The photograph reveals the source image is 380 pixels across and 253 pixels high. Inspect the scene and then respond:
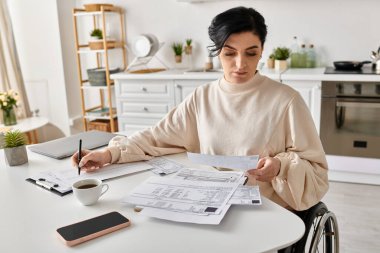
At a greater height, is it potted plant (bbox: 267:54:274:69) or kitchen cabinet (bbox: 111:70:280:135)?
potted plant (bbox: 267:54:274:69)

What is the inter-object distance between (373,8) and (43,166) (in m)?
2.86

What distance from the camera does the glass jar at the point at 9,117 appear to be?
139 inches

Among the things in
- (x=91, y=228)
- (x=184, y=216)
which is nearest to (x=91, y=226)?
(x=91, y=228)

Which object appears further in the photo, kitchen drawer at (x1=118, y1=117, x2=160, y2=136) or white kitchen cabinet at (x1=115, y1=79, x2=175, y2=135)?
kitchen drawer at (x1=118, y1=117, x2=160, y2=136)

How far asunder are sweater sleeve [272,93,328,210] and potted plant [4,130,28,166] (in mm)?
911

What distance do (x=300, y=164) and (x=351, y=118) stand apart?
1.97 meters

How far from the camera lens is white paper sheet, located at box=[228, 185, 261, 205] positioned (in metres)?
1.00

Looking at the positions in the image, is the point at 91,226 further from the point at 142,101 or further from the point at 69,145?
the point at 142,101

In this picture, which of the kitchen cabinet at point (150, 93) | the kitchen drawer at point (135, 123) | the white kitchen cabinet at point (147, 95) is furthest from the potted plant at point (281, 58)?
the kitchen drawer at point (135, 123)

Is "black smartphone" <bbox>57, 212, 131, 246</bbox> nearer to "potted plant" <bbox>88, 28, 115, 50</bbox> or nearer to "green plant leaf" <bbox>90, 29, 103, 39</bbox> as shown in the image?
"potted plant" <bbox>88, 28, 115, 50</bbox>

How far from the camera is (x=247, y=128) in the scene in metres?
1.33

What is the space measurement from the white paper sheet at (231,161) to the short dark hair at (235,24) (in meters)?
0.37

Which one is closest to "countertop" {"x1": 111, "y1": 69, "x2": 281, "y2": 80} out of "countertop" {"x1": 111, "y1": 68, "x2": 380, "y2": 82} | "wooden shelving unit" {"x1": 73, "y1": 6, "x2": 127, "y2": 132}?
"countertop" {"x1": 111, "y1": 68, "x2": 380, "y2": 82}

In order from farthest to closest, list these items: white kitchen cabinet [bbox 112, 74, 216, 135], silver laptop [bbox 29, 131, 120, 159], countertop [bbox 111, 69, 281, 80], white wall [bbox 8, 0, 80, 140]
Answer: white wall [bbox 8, 0, 80, 140]
white kitchen cabinet [bbox 112, 74, 216, 135]
countertop [bbox 111, 69, 281, 80]
silver laptop [bbox 29, 131, 120, 159]
